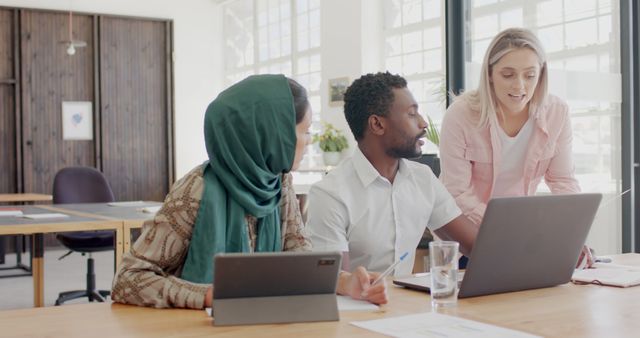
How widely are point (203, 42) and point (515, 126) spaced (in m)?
6.78

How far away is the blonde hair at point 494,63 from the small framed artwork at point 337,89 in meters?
4.44

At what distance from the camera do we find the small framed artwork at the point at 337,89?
21.5 ft

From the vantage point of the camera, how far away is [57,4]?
25.0ft

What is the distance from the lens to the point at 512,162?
215cm

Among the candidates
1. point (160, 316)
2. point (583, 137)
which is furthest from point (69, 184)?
point (160, 316)

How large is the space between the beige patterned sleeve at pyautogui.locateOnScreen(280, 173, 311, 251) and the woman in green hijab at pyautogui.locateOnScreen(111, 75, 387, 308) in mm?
120

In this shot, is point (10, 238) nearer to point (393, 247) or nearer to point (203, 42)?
point (203, 42)

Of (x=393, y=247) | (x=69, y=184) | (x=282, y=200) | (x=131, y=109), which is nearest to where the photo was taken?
(x=282, y=200)

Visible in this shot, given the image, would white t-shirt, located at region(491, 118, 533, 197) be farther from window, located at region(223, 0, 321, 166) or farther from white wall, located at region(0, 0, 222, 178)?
white wall, located at region(0, 0, 222, 178)

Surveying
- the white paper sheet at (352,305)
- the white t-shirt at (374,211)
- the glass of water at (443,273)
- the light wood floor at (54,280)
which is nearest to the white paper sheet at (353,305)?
the white paper sheet at (352,305)

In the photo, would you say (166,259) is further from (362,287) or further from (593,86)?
(593,86)

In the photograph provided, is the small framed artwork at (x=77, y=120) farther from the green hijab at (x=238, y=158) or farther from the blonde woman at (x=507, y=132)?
the green hijab at (x=238, y=158)

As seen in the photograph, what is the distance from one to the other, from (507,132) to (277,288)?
1138 mm

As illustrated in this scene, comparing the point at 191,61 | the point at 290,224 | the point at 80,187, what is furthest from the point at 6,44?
the point at 290,224
